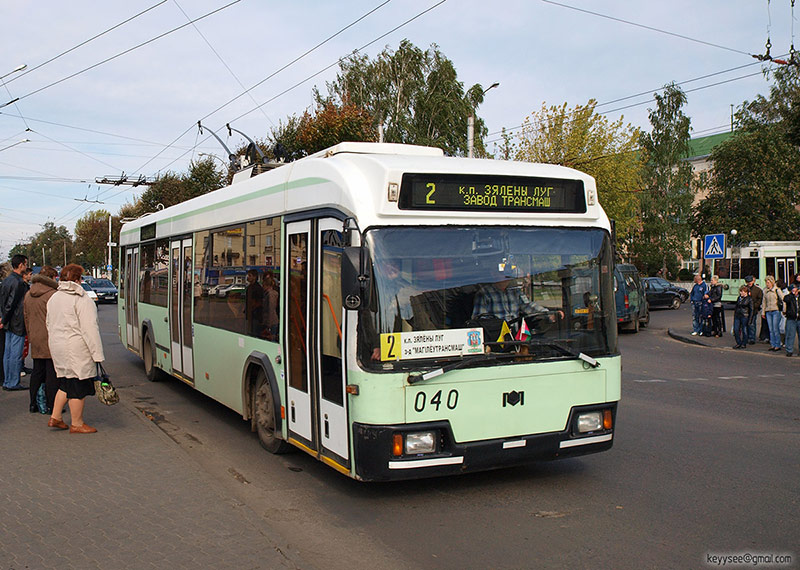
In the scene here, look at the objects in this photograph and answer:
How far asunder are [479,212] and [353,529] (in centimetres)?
252

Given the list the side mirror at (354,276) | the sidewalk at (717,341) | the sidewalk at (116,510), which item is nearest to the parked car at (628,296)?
the sidewalk at (717,341)

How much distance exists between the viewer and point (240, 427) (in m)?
8.98

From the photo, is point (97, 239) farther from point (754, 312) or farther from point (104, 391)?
point (104, 391)

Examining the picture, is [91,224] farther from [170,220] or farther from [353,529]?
[353,529]

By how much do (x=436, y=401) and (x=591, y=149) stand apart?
36.3m

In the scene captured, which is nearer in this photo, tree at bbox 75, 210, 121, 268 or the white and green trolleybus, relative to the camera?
the white and green trolleybus

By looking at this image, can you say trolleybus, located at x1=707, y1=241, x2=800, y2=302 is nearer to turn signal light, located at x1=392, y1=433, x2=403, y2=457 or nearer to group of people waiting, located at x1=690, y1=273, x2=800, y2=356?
group of people waiting, located at x1=690, y1=273, x2=800, y2=356

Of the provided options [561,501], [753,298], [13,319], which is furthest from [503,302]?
[753,298]

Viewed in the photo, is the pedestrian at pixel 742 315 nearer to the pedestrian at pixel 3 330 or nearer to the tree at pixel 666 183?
the pedestrian at pixel 3 330

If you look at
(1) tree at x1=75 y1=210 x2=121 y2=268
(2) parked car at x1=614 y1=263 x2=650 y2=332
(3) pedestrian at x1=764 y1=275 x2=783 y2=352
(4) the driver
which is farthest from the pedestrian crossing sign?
(1) tree at x1=75 y1=210 x2=121 y2=268

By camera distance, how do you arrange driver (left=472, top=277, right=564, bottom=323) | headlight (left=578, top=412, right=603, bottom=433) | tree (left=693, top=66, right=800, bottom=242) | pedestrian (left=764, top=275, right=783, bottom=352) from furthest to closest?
tree (left=693, top=66, right=800, bottom=242), pedestrian (left=764, top=275, right=783, bottom=352), headlight (left=578, top=412, right=603, bottom=433), driver (left=472, top=277, right=564, bottom=323)

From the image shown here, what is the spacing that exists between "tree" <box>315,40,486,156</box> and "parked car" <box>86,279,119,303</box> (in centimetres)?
1677

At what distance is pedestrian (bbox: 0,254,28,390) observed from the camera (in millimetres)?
10820

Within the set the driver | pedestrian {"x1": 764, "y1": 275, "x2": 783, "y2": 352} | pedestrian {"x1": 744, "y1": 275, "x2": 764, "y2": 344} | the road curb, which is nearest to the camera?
the driver
